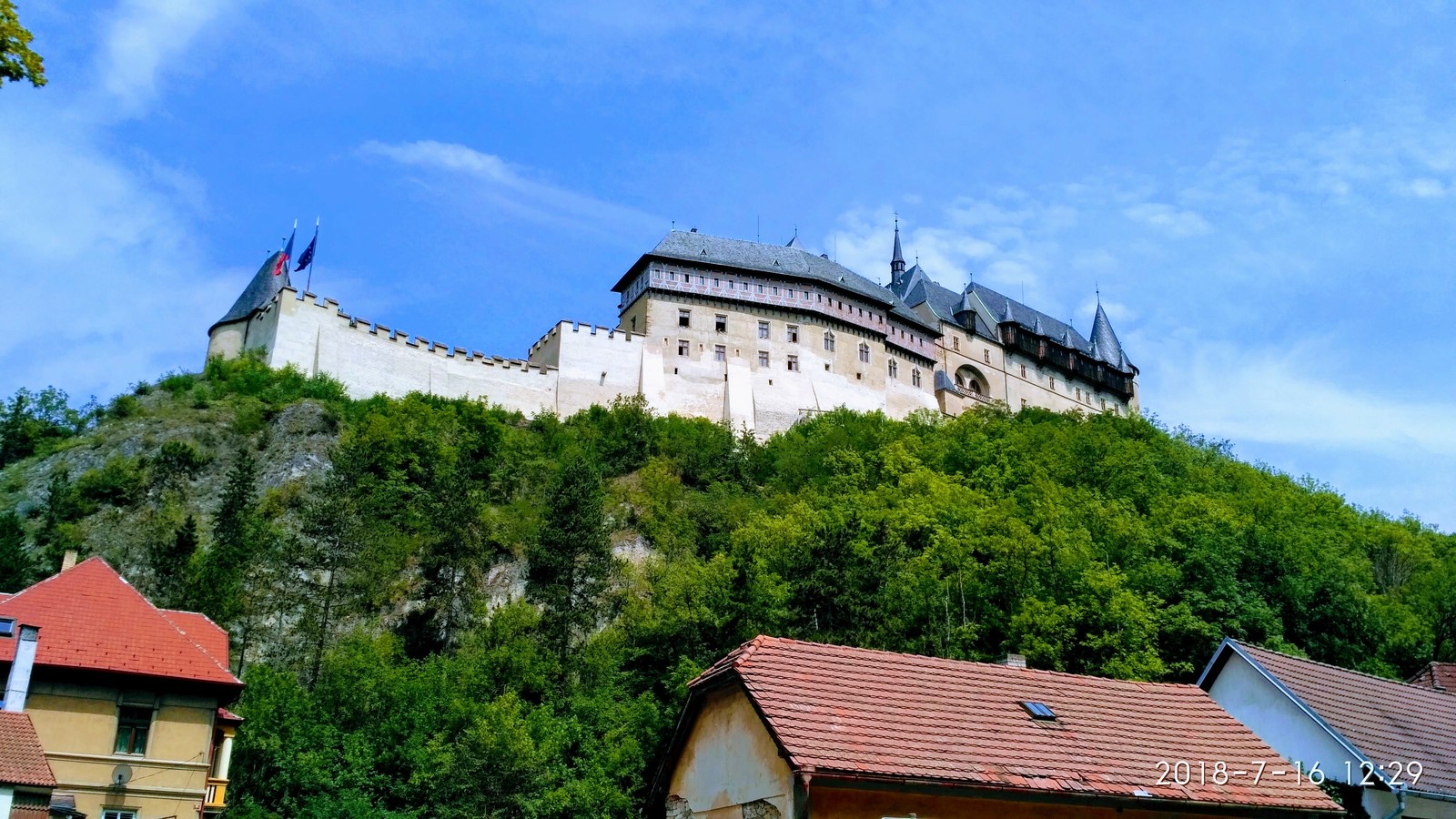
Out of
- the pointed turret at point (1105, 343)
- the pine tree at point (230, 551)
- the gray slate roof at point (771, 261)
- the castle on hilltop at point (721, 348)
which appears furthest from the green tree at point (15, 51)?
the pointed turret at point (1105, 343)

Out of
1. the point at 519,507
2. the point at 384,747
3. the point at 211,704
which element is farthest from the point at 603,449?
the point at 211,704

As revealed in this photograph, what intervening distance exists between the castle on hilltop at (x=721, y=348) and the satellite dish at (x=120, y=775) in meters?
35.7

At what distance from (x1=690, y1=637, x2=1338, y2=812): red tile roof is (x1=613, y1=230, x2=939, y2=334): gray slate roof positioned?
2203 inches

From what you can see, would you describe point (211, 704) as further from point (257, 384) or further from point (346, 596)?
point (257, 384)

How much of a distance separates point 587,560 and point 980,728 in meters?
29.2

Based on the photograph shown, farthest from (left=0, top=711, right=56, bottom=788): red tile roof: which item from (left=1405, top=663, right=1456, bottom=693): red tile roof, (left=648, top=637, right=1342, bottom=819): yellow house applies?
(left=1405, top=663, right=1456, bottom=693): red tile roof

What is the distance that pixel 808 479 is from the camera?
57.7 meters

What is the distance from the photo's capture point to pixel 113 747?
25.1 meters

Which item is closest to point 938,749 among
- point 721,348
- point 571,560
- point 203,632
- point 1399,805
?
point 1399,805

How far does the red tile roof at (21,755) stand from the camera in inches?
822

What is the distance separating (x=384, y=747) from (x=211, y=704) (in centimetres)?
951

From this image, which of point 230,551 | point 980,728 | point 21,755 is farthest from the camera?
point 230,551

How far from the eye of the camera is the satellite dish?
2500 cm

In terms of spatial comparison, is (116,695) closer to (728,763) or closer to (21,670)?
(21,670)
